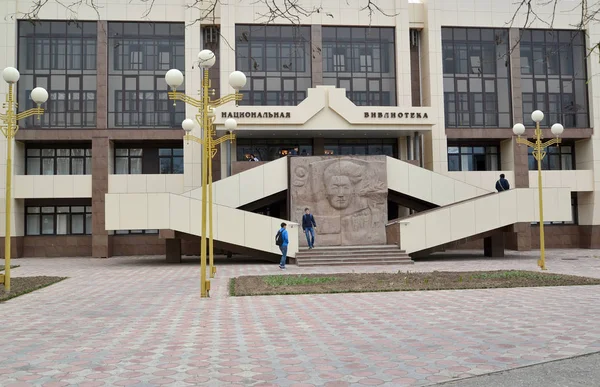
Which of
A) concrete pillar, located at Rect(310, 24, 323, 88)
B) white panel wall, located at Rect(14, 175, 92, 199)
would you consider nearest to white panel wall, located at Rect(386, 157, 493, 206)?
concrete pillar, located at Rect(310, 24, 323, 88)

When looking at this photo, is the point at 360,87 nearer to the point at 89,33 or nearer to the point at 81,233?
the point at 89,33

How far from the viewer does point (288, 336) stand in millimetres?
7859

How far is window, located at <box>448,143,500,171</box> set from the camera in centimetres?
3375

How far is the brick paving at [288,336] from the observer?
586 cm

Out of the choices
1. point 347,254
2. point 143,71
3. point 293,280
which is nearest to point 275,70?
point 143,71

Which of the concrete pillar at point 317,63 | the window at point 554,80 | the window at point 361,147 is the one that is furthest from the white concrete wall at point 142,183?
the window at point 554,80

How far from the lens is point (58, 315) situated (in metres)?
10.2

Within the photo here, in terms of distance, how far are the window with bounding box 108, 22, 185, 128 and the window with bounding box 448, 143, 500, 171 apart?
1577 centimetres

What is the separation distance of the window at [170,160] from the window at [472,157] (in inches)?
616

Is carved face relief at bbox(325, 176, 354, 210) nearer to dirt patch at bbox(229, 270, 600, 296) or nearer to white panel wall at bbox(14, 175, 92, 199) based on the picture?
dirt patch at bbox(229, 270, 600, 296)

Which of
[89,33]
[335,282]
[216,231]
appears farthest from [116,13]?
[335,282]

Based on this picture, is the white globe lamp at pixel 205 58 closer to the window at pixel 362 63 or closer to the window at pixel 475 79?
the window at pixel 362 63

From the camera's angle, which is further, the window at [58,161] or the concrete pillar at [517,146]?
the concrete pillar at [517,146]

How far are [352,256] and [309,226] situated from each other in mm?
2151
